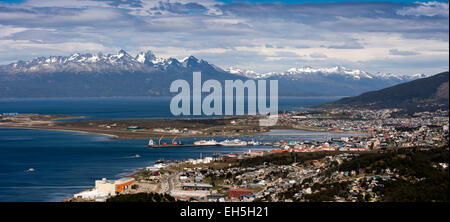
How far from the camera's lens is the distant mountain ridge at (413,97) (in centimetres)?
7588

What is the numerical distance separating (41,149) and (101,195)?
21296 millimetres

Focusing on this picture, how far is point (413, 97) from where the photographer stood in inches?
3334

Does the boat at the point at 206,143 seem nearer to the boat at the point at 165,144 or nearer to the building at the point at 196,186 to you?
the boat at the point at 165,144

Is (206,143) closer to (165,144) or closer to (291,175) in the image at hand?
(165,144)

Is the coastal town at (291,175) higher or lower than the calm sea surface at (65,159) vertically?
higher

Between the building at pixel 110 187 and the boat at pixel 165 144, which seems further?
the boat at pixel 165 144

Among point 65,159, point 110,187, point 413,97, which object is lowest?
point 65,159

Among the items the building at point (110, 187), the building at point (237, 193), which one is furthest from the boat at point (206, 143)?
the building at point (237, 193)

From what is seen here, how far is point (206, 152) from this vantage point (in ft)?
124

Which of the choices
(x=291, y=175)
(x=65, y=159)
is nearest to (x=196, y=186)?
(x=291, y=175)

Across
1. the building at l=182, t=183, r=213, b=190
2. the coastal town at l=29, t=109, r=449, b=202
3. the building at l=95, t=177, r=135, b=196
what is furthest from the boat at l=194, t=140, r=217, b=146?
the building at l=95, t=177, r=135, b=196
